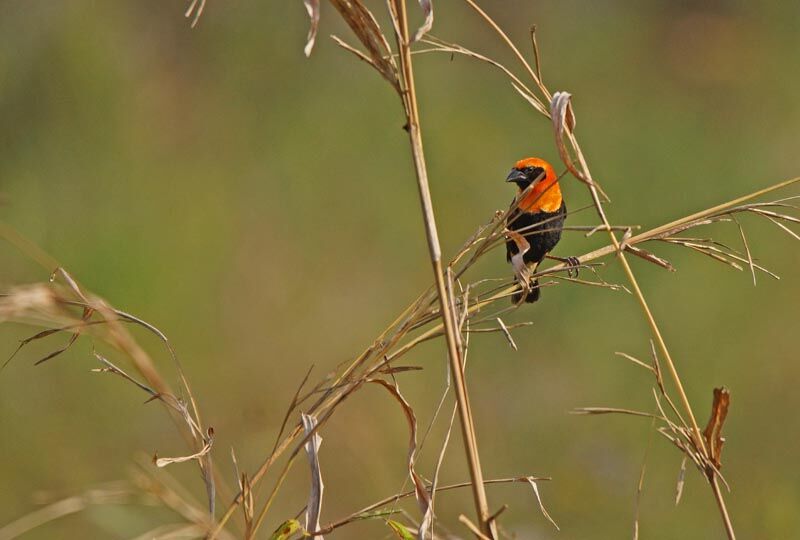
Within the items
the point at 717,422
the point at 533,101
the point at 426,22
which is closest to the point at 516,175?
the point at 533,101

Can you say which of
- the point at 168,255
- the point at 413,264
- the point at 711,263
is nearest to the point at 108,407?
the point at 168,255

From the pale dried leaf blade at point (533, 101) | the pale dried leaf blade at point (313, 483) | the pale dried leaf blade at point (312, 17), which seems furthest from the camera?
the pale dried leaf blade at point (533, 101)

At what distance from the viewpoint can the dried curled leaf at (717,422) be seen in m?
1.16

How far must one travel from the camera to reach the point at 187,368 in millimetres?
4316

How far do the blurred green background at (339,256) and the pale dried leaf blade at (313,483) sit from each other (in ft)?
8.12

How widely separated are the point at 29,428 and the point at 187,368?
723 mm

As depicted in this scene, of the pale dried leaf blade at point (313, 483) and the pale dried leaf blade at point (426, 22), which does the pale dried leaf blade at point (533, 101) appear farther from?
the pale dried leaf blade at point (313, 483)

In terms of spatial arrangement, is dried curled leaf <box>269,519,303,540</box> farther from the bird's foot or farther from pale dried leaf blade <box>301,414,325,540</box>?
the bird's foot

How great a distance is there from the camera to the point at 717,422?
1177 mm

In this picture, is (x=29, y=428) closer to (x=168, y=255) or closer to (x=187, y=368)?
(x=187, y=368)

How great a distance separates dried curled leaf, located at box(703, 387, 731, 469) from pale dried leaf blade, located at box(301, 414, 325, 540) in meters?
0.49

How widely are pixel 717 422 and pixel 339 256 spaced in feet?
11.9

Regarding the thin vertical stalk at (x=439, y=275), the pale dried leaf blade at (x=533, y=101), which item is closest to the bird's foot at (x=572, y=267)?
the pale dried leaf blade at (x=533, y=101)

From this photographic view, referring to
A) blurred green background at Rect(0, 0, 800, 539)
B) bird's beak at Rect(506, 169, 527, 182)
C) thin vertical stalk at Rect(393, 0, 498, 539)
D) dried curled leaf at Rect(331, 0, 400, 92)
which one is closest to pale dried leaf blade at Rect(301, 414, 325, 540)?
thin vertical stalk at Rect(393, 0, 498, 539)
